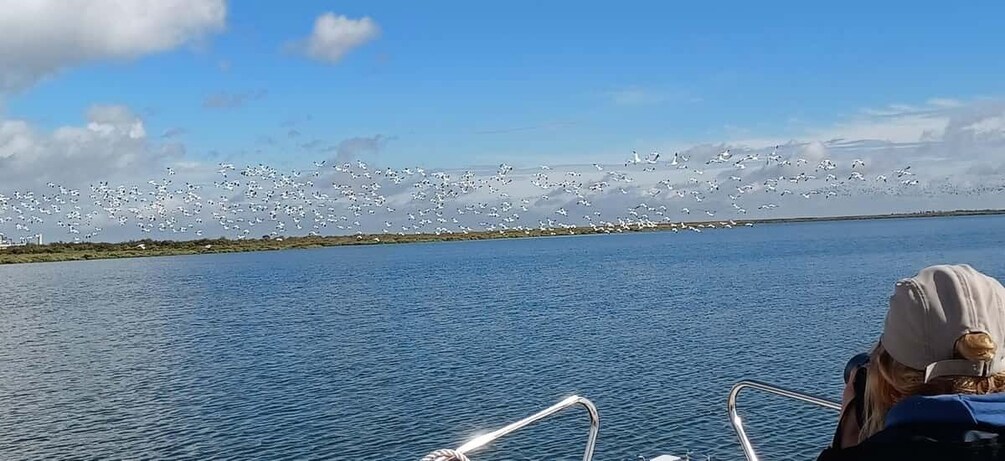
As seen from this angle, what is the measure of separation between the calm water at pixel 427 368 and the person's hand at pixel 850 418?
15.3m

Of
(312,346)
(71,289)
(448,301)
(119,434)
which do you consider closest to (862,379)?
(119,434)

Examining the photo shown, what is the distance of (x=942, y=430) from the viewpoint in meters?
2.86

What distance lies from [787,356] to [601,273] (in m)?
59.1

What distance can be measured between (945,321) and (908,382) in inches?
8.9

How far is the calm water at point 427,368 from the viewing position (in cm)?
2097

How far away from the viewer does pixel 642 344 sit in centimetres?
3512

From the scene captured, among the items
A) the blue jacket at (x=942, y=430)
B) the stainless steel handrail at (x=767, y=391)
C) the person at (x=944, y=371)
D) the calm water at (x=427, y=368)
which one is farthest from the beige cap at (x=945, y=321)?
the calm water at (x=427, y=368)

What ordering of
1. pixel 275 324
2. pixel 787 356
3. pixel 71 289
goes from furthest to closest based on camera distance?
pixel 71 289 < pixel 275 324 < pixel 787 356

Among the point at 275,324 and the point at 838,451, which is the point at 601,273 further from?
the point at 838,451

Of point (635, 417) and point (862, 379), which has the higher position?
point (862, 379)

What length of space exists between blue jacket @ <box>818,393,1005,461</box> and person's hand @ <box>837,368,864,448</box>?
45 cm

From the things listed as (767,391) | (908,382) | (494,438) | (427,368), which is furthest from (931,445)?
(427,368)

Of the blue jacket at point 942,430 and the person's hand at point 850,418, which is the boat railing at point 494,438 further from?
the blue jacket at point 942,430

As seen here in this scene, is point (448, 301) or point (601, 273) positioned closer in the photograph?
point (448, 301)
